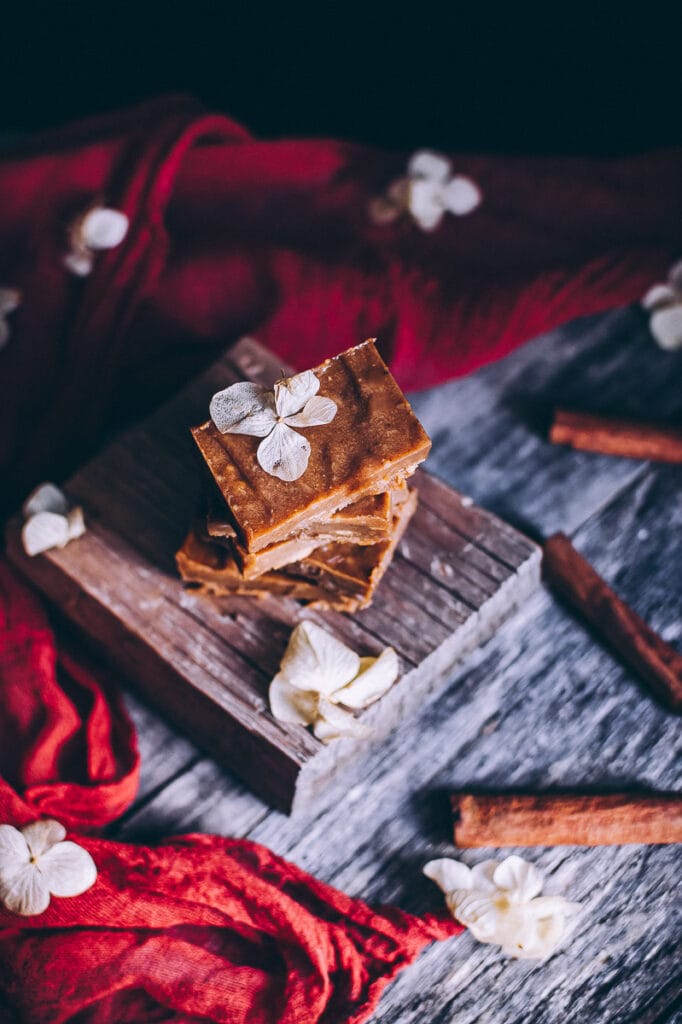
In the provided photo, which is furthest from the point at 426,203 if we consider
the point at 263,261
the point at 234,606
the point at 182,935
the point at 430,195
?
the point at 182,935

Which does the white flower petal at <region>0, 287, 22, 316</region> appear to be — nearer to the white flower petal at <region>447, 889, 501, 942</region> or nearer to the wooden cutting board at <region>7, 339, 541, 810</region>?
the wooden cutting board at <region>7, 339, 541, 810</region>

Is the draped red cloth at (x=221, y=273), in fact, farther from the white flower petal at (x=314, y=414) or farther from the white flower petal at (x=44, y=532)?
the white flower petal at (x=314, y=414)

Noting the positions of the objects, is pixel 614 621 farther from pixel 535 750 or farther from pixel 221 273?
pixel 221 273

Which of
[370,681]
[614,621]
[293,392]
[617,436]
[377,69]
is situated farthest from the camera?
[377,69]

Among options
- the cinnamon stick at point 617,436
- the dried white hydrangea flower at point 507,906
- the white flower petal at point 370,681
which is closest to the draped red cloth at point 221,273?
the cinnamon stick at point 617,436

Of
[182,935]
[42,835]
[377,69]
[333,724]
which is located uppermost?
[377,69]

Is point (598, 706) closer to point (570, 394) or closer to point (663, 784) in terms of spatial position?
point (663, 784)
